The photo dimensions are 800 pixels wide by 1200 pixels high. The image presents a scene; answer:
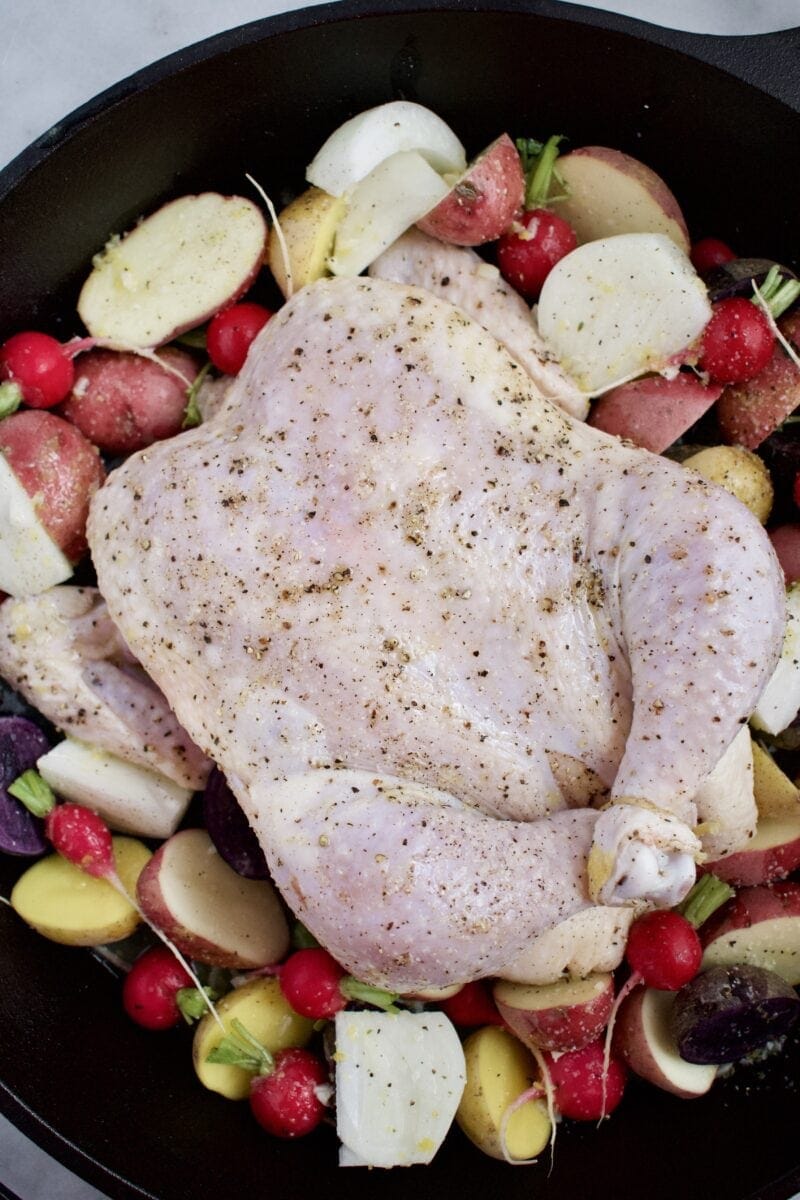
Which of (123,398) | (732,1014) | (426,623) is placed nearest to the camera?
(426,623)

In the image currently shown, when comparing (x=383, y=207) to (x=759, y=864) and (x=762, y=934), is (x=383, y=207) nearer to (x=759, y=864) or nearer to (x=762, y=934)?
(x=759, y=864)

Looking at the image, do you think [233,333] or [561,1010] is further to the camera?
[233,333]

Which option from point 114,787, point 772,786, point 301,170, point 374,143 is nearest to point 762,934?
point 772,786

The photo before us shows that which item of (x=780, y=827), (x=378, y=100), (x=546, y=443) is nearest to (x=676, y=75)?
(x=378, y=100)

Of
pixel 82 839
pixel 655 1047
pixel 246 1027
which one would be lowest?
pixel 655 1047

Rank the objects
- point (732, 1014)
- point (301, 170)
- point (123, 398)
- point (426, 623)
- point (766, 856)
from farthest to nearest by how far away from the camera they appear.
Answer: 1. point (301, 170)
2. point (123, 398)
3. point (766, 856)
4. point (732, 1014)
5. point (426, 623)

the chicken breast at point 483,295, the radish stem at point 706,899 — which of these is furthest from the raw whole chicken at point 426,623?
the radish stem at point 706,899
